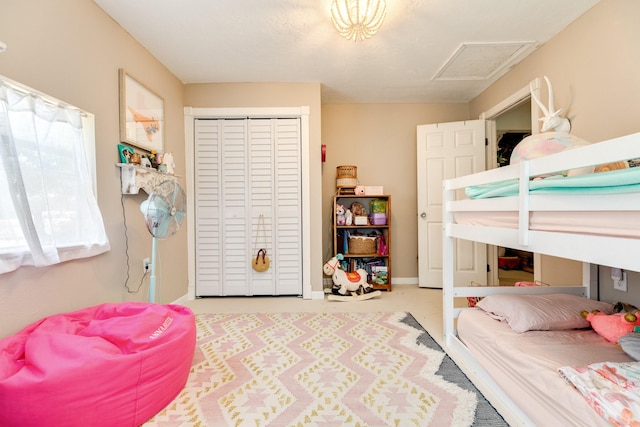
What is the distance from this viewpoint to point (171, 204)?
192 cm

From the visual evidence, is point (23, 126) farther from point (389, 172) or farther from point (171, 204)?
point (389, 172)

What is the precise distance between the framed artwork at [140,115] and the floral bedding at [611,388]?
9.25 feet

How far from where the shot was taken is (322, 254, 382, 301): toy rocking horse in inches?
118

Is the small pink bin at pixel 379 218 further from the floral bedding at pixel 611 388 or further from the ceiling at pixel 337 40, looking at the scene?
the floral bedding at pixel 611 388

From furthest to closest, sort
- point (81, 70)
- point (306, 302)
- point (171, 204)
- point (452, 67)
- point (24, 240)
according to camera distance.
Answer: point (306, 302), point (452, 67), point (171, 204), point (81, 70), point (24, 240)

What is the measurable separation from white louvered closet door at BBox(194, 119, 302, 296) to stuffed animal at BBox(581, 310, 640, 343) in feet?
7.63

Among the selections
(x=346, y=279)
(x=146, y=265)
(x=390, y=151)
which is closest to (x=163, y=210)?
(x=146, y=265)

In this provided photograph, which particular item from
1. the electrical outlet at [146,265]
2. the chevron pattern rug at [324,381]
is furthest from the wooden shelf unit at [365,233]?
the electrical outlet at [146,265]

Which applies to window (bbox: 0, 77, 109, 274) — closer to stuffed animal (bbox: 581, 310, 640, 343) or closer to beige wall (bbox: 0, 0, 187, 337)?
beige wall (bbox: 0, 0, 187, 337)

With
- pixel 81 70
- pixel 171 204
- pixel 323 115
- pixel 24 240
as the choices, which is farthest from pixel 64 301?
pixel 323 115

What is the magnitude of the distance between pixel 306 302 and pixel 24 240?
86.6 inches

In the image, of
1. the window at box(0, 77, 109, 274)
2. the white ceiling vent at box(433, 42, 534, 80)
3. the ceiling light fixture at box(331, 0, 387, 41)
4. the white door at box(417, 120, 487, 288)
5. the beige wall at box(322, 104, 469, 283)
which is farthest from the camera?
the beige wall at box(322, 104, 469, 283)

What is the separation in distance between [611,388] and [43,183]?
2.50 meters

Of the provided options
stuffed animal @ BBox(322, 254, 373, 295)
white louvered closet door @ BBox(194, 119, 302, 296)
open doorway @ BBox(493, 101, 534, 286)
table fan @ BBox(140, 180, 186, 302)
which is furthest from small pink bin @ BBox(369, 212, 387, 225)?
table fan @ BBox(140, 180, 186, 302)
